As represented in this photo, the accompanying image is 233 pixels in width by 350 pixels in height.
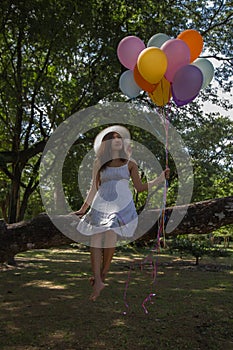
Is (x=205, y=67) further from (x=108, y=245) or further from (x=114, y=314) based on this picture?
(x=114, y=314)

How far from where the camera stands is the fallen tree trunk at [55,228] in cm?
352

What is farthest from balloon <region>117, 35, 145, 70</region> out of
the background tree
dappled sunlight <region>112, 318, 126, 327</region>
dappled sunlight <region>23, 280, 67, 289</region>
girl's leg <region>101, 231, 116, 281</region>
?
dappled sunlight <region>23, 280, 67, 289</region>

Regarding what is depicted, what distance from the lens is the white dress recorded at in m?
3.33

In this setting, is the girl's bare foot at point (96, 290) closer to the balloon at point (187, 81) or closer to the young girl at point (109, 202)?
the young girl at point (109, 202)

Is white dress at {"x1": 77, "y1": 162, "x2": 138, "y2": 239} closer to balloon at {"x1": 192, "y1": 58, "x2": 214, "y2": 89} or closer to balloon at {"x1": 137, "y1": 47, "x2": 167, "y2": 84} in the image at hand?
balloon at {"x1": 137, "y1": 47, "x2": 167, "y2": 84}

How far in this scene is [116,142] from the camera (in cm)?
353

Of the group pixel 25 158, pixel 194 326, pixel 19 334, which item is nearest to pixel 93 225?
pixel 19 334

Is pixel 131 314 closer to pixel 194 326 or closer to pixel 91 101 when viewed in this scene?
pixel 194 326

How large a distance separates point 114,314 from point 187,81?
4.23 meters

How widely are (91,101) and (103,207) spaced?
704 centimetres

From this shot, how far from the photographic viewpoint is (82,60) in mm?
10234

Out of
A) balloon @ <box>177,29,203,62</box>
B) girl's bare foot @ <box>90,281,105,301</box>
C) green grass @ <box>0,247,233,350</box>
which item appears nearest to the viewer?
girl's bare foot @ <box>90,281,105,301</box>

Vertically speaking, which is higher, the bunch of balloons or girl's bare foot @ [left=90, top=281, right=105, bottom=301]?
the bunch of balloons

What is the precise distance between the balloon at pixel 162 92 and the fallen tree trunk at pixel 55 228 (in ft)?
3.78
